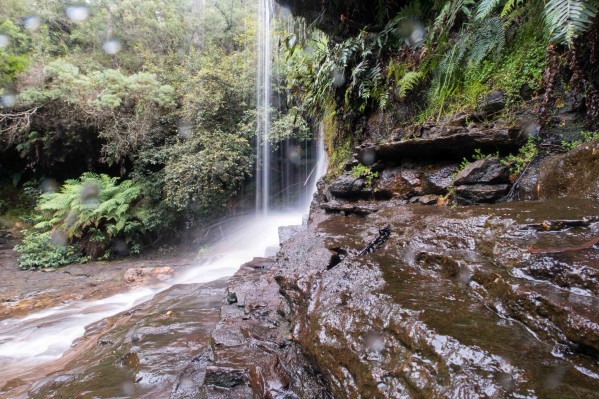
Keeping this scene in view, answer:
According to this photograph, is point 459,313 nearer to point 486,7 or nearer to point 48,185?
point 486,7

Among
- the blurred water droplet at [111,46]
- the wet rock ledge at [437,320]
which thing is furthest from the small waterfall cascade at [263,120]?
the blurred water droplet at [111,46]

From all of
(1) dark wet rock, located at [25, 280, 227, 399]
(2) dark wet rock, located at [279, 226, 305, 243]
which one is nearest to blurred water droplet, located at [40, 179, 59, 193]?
(1) dark wet rock, located at [25, 280, 227, 399]

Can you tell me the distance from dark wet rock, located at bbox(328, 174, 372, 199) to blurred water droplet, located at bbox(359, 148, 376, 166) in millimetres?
297

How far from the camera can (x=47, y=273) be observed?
9.22 meters

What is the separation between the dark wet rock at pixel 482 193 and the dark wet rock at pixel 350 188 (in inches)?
52.7

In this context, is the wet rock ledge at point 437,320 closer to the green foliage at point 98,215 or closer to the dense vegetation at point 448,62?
the dense vegetation at point 448,62

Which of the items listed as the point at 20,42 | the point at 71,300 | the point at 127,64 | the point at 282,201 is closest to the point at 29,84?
the point at 20,42

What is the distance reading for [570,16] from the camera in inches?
88.1

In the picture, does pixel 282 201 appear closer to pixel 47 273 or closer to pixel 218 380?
pixel 47 273

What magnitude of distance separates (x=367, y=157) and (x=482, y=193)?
1.76 metres

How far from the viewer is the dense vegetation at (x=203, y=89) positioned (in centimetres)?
339

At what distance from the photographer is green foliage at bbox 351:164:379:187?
4.27 metres

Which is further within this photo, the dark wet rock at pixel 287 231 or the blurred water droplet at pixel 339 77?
the dark wet rock at pixel 287 231

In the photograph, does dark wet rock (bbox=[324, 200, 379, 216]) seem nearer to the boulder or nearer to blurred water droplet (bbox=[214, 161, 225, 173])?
the boulder
